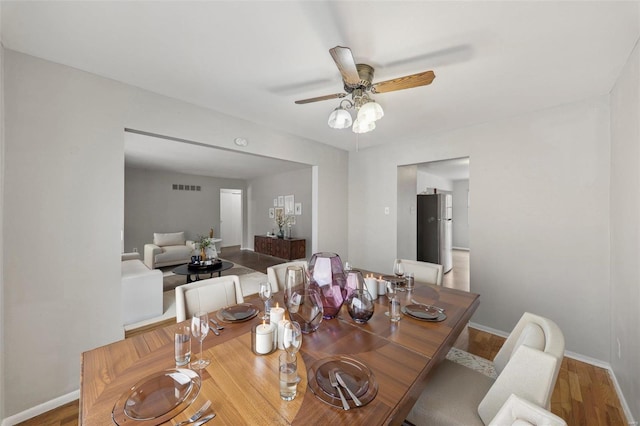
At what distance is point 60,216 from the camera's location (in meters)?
1.76

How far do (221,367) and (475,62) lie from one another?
2.40 meters

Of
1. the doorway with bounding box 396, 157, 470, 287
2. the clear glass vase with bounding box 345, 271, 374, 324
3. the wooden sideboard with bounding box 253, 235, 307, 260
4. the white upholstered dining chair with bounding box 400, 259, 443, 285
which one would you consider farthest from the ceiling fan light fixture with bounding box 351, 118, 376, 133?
the wooden sideboard with bounding box 253, 235, 307, 260

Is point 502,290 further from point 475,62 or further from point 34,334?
point 34,334

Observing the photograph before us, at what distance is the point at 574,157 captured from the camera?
90.5 inches

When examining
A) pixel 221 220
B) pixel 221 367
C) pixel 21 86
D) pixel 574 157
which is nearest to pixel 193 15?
pixel 21 86

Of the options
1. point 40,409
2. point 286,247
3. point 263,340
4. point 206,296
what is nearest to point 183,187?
point 286,247

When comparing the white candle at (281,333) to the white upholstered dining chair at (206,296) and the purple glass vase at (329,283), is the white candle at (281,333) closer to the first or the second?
the purple glass vase at (329,283)

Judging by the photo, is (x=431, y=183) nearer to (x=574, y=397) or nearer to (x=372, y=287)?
(x=574, y=397)

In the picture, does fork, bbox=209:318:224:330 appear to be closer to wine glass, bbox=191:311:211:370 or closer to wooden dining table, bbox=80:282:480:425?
wooden dining table, bbox=80:282:480:425

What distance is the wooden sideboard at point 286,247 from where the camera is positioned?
616 centimetres

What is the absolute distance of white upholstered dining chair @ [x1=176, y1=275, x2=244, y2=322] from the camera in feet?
4.97

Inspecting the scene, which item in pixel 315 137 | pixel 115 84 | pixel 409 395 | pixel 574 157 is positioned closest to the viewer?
pixel 409 395

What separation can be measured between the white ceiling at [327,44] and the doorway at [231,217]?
6743 millimetres

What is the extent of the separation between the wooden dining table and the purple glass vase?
8 cm
